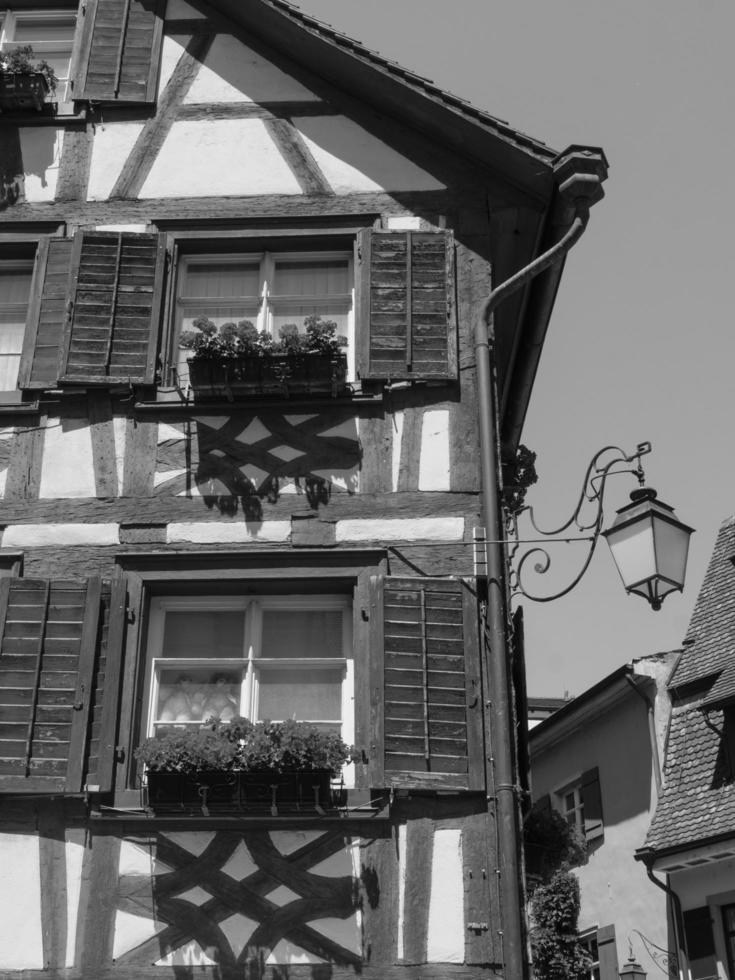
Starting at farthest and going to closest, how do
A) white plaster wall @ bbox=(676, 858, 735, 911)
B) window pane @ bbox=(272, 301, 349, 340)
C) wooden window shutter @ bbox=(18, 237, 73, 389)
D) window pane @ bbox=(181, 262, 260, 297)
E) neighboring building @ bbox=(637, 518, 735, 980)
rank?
white plaster wall @ bbox=(676, 858, 735, 911), neighboring building @ bbox=(637, 518, 735, 980), window pane @ bbox=(181, 262, 260, 297), window pane @ bbox=(272, 301, 349, 340), wooden window shutter @ bbox=(18, 237, 73, 389)

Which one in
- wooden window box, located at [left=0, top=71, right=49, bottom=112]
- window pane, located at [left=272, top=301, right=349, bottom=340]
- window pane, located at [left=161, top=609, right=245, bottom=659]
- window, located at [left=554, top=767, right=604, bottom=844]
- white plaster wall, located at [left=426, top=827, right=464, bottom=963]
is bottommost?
white plaster wall, located at [left=426, top=827, right=464, bottom=963]

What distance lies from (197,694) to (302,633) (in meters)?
0.75

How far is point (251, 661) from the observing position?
836 centimetres

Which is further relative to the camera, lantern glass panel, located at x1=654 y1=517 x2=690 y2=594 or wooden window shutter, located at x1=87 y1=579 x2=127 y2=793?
wooden window shutter, located at x1=87 y1=579 x2=127 y2=793

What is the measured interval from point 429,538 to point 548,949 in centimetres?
319

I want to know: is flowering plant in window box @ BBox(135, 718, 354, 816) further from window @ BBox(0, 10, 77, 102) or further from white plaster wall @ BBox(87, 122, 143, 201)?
window @ BBox(0, 10, 77, 102)

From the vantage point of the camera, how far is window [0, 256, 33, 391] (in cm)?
961

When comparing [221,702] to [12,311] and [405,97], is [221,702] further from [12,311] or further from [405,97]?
[405,97]

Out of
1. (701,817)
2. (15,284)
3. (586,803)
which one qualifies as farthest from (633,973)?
(15,284)

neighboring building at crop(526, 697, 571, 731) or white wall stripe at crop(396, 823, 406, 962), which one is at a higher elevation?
neighboring building at crop(526, 697, 571, 731)

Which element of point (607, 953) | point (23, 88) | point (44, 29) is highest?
point (44, 29)

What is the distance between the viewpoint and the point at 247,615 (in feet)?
28.1

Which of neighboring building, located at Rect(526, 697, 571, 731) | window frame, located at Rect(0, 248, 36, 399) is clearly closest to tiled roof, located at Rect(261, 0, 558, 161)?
window frame, located at Rect(0, 248, 36, 399)

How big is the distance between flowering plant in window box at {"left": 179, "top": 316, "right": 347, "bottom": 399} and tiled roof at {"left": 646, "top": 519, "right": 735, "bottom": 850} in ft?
30.2
